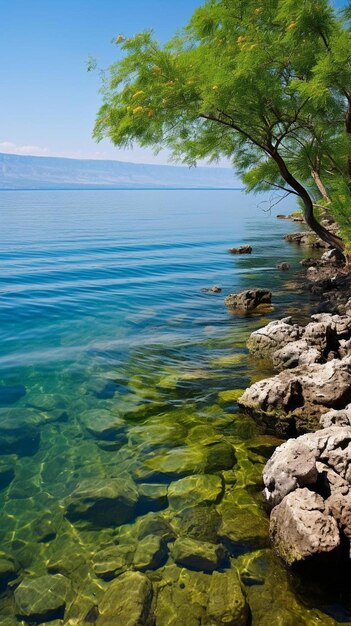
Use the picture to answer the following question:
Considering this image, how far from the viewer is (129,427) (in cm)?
1102

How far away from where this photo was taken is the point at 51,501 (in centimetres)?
841

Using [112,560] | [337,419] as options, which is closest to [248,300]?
[337,419]

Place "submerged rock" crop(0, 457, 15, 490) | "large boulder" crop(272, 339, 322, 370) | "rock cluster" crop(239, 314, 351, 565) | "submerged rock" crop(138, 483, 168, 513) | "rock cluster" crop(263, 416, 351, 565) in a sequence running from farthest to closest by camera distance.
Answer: "large boulder" crop(272, 339, 322, 370) < "submerged rock" crop(0, 457, 15, 490) < "submerged rock" crop(138, 483, 168, 513) < "rock cluster" crop(239, 314, 351, 565) < "rock cluster" crop(263, 416, 351, 565)

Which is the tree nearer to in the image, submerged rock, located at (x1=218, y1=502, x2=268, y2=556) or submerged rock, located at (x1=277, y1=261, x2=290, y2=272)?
submerged rock, located at (x1=277, y1=261, x2=290, y2=272)

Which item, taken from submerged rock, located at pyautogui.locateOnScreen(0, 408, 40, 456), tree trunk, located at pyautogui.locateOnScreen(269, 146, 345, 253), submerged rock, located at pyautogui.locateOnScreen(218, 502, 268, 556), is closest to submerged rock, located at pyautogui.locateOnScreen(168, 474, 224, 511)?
submerged rock, located at pyautogui.locateOnScreen(218, 502, 268, 556)

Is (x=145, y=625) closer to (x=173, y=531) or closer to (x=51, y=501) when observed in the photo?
(x=173, y=531)

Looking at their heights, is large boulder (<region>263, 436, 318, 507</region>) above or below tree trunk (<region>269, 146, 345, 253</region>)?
below

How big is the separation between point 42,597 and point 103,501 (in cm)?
212

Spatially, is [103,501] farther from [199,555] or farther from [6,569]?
[199,555]

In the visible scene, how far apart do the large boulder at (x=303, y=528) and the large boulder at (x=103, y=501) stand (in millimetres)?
2758

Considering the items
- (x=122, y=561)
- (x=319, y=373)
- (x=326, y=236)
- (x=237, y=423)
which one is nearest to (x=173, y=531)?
(x=122, y=561)

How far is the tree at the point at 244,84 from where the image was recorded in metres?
17.5

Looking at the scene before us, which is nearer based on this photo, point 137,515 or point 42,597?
point 42,597

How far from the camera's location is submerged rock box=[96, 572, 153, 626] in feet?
19.2
